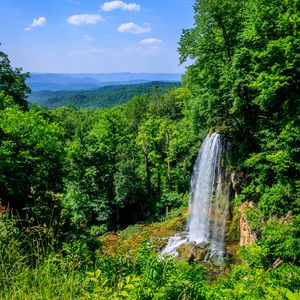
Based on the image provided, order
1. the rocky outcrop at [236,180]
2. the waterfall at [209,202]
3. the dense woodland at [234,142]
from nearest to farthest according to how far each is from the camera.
Answer: 1. the dense woodland at [234,142]
2. the rocky outcrop at [236,180]
3. the waterfall at [209,202]

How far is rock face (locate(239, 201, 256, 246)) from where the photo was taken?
48.0ft

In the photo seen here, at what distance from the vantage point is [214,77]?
49.4ft

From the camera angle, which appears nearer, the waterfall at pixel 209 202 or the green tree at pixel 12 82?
the waterfall at pixel 209 202

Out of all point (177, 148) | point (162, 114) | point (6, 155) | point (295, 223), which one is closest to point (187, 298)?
point (295, 223)

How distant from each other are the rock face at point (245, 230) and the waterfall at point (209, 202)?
1573 mm

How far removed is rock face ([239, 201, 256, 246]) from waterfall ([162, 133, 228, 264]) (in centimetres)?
157

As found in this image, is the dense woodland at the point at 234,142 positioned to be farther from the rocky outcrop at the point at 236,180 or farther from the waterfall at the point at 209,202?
the waterfall at the point at 209,202

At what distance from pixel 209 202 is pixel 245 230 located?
408 centimetres

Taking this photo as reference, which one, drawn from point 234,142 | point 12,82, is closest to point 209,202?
point 234,142

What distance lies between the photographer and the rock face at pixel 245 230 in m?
14.6

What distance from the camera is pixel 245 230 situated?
51.4 ft

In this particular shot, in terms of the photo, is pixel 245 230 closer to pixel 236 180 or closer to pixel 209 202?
pixel 236 180

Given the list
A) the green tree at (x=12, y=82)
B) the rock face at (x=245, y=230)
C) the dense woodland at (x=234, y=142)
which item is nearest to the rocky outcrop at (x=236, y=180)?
the dense woodland at (x=234, y=142)

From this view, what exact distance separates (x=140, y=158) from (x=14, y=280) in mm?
30986
